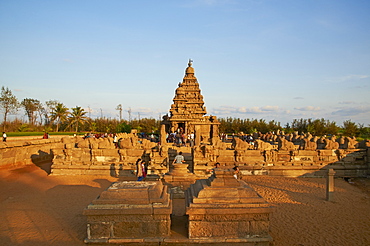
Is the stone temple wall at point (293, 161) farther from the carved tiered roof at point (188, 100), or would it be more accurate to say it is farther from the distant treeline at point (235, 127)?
the distant treeline at point (235, 127)

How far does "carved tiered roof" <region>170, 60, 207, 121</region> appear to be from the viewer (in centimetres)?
3212

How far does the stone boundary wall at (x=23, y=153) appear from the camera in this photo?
15.4 metres

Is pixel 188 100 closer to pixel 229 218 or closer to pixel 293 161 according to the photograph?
pixel 293 161

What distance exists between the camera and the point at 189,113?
3183 cm

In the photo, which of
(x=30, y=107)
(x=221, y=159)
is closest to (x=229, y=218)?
(x=221, y=159)

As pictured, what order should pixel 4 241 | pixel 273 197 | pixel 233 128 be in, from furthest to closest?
pixel 233 128
pixel 273 197
pixel 4 241

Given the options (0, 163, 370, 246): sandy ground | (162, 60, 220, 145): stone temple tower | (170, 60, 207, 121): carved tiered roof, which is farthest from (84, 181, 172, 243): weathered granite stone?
(170, 60, 207, 121): carved tiered roof

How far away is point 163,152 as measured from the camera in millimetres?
13227

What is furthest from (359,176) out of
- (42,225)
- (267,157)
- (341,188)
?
(42,225)

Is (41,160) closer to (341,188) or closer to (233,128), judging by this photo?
(341,188)

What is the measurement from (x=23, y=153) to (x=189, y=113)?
18939 millimetres

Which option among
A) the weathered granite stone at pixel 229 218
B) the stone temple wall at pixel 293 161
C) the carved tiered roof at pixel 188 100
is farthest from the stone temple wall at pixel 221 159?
the carved tiered roof at pixel 188 100

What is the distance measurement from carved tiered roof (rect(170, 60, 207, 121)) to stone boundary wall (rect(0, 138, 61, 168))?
1529 cm

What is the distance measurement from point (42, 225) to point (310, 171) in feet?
42.1
